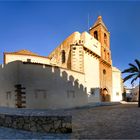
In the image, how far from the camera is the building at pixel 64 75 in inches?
863

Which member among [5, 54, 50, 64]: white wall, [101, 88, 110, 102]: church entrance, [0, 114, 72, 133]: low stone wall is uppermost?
[5, 54, 50, 64]: white wall

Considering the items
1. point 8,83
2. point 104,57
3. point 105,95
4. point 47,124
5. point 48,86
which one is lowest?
point 47,124

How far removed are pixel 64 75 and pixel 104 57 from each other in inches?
726

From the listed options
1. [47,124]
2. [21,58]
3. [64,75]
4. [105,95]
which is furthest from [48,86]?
[105,95]

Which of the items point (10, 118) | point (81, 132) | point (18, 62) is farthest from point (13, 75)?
point (81, 132)

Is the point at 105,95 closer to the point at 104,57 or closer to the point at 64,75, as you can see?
the point at 104,57

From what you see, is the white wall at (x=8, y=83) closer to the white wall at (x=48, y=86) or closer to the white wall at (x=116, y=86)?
the white wall at (x=48, y=86)

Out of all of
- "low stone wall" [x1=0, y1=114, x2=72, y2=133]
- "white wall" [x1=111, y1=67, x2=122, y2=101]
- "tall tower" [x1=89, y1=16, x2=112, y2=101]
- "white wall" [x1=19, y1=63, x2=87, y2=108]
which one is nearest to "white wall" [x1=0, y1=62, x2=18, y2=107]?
"white wall" [x1=19, y1=63, x2=87, y2=108]

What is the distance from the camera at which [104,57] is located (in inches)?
1654

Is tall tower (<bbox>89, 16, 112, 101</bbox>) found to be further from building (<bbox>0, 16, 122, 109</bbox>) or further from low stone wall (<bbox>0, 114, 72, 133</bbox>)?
low stone wall (<bbox>0, 114, 72, 133</bbox>)

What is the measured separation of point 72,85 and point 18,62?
7.18 m

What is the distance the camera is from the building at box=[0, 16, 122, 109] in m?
21.9

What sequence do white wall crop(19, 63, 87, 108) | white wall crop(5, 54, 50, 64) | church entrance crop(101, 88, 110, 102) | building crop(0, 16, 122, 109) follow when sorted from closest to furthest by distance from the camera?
white wall crop(19, 63, 87, 108) → building crop(0, 16, 122, 109) → white wall crop(5, 54, 50, 64) → church entrance crop(101, 88, 110, 102)

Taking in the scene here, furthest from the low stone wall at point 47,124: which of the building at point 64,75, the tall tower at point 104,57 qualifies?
the tall tower at point 104,57
